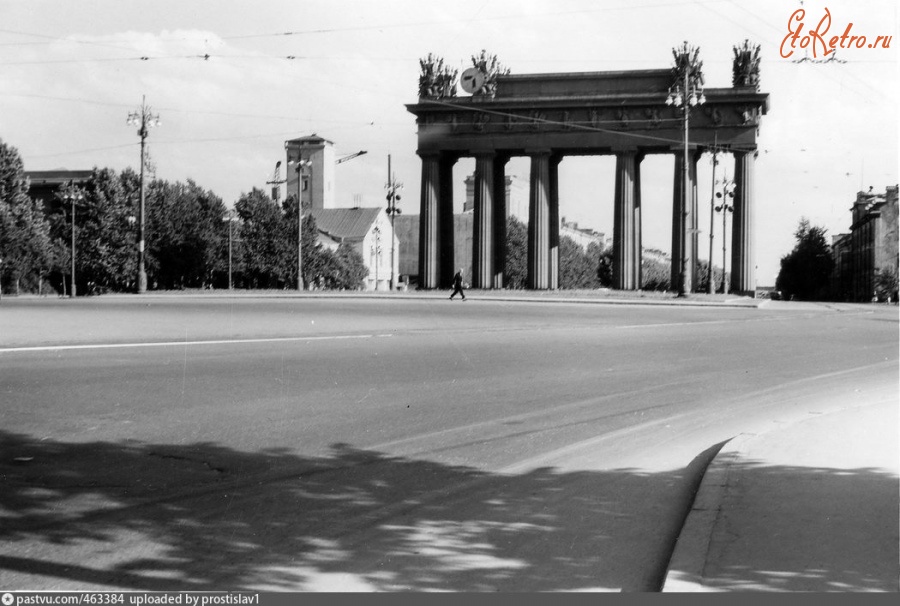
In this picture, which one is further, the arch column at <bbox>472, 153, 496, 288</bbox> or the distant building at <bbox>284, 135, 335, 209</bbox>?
the distant building at <bbox>284, 135, 335, 209</bbox>

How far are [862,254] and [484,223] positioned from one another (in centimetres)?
3322

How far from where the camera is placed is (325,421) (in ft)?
32.7

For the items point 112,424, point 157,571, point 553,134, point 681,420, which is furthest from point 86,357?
point 553,134

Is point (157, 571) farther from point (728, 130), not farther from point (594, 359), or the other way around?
point (728, 130)

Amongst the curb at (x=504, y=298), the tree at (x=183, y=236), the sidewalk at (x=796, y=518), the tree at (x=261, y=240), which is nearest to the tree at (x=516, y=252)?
the tree at (x=261, y=240)

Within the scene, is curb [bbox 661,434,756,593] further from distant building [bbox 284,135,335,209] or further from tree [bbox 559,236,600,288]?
distant building [bbox 284,135,335,209]

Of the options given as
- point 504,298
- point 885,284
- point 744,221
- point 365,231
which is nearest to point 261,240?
point 504,298

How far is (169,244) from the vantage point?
75.2 meters

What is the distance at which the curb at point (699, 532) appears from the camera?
486cm

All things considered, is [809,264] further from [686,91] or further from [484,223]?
[686,91]

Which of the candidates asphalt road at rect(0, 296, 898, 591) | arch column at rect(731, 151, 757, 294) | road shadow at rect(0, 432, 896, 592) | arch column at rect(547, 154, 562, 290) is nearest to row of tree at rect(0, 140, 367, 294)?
arch column at rect(547, 154, 562, 290)

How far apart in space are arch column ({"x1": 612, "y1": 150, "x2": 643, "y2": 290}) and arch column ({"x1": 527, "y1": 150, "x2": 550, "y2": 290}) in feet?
15.1

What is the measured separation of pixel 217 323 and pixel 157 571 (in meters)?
20.4

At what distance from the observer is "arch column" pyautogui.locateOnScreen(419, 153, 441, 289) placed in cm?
6175
